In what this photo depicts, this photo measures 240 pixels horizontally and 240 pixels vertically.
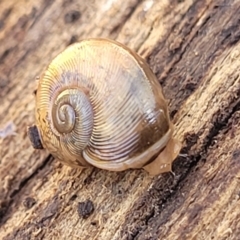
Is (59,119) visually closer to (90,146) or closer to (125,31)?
(90,146)

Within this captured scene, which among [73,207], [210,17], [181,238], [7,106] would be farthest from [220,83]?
[7,106]

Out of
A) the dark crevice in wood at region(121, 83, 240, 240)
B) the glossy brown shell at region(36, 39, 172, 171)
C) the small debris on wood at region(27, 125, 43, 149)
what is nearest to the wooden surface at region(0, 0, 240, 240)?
the dark crevice in wood at region(121, 83, 240, 240)

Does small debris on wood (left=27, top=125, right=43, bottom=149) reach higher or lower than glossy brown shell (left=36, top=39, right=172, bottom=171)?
lower

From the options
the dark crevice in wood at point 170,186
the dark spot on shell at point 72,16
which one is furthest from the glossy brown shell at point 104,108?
the dark spot on shell at point 72,16

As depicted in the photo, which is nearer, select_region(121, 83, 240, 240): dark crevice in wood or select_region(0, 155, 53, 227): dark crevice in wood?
select_region(121, 83, 240, 240): dark crevice in wood

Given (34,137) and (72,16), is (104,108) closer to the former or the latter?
(34,137)

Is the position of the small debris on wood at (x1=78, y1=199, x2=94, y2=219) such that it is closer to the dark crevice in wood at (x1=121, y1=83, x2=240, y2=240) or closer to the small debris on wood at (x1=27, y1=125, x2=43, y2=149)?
the dark crevice in wood at (x1=121, y1=83, x2=240, y2=240)
